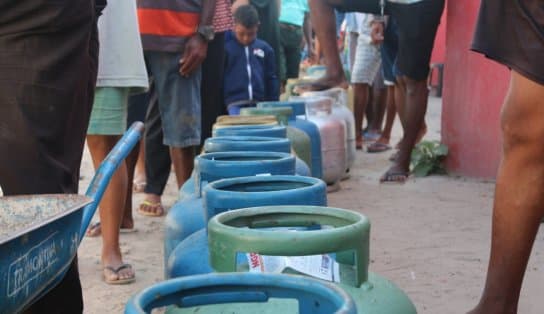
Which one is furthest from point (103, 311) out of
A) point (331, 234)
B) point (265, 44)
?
point (265, 44)

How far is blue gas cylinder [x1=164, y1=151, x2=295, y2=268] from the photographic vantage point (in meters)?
2.22

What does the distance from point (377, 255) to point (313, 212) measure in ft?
5.64

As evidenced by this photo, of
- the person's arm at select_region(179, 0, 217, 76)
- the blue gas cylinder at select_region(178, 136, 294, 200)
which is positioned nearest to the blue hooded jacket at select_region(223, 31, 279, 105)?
the person's arm at select_region(179, 0, 217, 76)

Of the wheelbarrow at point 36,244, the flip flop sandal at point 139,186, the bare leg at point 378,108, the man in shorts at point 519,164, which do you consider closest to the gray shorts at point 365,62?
the bare leg at point 378,108

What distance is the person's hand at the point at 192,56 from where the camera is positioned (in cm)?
374

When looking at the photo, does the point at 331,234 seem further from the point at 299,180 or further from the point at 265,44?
the point at 265,44

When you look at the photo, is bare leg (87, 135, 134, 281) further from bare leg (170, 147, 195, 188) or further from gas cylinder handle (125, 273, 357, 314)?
gas cylinder handle (125, 273, 357, 314)

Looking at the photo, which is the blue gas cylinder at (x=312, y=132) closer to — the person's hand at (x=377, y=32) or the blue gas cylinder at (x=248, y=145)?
the person's hand at (x=377, y=32)

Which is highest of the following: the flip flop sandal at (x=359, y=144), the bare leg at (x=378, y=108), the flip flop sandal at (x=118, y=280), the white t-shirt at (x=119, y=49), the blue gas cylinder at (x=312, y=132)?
the white t-shirt at (x=119, y=49)

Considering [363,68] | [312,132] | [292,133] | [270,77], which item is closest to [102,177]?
[292,133]

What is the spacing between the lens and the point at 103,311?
9.08ft

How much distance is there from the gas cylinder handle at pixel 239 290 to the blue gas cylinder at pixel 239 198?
632 mm

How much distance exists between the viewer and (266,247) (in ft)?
4.52

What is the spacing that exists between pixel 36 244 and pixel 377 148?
216 inches
